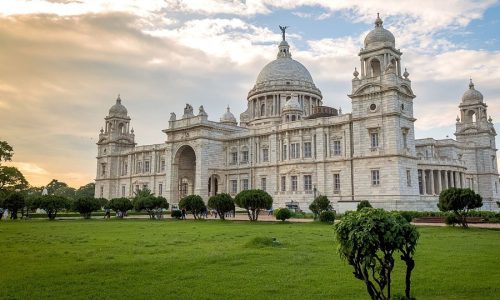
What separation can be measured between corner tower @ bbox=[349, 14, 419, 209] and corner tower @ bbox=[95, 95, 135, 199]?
49428mm

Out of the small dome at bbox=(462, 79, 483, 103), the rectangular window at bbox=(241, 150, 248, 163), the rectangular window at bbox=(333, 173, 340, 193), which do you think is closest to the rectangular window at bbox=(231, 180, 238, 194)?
the rectangular window at bbox=(241, 150, 248, 163)

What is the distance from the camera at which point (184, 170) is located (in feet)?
218

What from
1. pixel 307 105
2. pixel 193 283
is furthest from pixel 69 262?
pixel 307 105

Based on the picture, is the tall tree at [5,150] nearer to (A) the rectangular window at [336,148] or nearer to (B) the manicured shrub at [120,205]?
(B) the manicured shrub at [120,205]

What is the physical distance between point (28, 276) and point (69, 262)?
230 cm

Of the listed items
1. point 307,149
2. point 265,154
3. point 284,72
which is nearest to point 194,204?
point 307,149

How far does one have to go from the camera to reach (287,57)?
3164 inches

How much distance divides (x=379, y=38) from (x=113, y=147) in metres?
55.7

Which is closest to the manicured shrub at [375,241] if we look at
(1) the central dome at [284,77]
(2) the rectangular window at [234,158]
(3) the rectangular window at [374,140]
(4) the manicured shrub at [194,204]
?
(4) the manicured shrub at [194,204]

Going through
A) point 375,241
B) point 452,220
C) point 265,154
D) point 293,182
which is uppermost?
point 265,154

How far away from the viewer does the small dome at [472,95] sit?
220 feet

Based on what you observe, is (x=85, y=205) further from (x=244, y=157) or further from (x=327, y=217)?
(x=327, y=217)

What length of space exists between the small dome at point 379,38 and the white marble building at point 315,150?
13cm

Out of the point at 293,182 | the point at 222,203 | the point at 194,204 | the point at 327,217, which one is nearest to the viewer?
the point at 327,217
